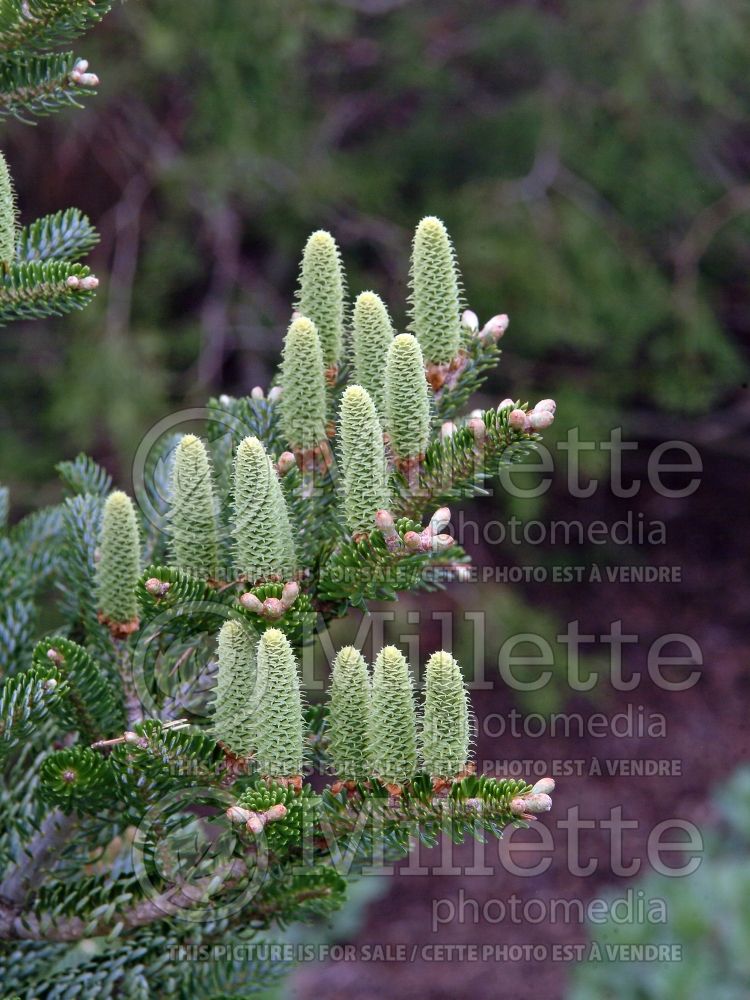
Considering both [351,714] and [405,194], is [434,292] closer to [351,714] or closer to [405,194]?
[351,714]

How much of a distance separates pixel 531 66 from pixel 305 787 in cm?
424

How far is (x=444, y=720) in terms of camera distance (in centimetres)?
92

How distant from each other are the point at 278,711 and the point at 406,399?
0.32 metres

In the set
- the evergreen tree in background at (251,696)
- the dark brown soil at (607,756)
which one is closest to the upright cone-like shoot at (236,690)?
the evergreen tree in background at (251,696)

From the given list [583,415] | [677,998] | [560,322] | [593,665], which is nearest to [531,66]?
[560,322]

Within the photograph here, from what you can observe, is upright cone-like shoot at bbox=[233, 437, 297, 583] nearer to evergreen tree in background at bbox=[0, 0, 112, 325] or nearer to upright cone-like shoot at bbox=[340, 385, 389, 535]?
upright cone-like shoot at bbox=[340, 385, 389, 535]

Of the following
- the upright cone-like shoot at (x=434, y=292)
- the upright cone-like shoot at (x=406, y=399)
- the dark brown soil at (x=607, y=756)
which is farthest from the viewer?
the dark brown soil at (x=607, y=756)

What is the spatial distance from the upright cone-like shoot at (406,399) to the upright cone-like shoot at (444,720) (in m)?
0.23

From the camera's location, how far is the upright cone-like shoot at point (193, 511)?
991mm

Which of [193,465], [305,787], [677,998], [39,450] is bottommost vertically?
[677,998]

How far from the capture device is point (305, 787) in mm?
958

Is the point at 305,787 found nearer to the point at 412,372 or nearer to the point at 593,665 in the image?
the point at 412,372

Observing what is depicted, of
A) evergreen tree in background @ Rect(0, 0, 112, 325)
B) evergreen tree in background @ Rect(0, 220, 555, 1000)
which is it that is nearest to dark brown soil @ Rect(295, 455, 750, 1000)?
evergreen tree in background @ Rect(0, 220, 555, 1000)

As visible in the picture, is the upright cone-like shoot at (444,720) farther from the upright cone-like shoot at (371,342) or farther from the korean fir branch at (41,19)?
the korean fir branch at (41,19)
